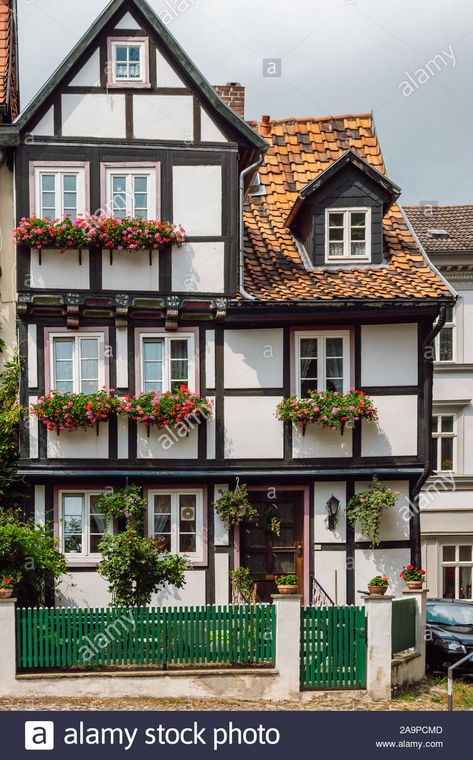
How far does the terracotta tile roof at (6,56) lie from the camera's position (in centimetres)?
2362

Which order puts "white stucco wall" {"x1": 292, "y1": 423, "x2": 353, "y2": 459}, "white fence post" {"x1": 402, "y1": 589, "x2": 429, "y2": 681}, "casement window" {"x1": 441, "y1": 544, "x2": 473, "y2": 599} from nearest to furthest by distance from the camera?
1. "white fence post" {"x1": 402, "y1": 589, "x2": 429, "y2": 681}
2. "white stucco wall" {"x1": 292, "y1": 423, "x2": 353, "y2": 459}
3. "casement window" {"x1": 441, "y1": 544, "x2": 473, "y2": 599}

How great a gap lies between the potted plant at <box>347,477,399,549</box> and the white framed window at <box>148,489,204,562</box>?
288 centimetres

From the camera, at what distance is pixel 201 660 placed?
63.1 feet

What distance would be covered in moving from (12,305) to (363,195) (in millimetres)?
7207

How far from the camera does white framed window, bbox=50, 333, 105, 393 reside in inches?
888

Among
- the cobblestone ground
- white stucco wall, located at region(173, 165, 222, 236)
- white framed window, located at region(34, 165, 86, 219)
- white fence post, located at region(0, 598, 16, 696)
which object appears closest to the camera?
the cobblestone ground

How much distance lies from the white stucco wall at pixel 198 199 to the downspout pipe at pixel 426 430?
176 inches

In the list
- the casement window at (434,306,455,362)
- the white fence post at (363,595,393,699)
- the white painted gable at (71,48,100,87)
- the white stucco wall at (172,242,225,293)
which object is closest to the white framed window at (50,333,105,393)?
the white stucco wall at (172,242,225,293)

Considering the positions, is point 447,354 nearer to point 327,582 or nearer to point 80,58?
point 327,582

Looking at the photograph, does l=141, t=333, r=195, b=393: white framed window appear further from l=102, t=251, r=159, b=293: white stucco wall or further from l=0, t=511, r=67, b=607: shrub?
l=0, t=511, r=67, b=607: shrub

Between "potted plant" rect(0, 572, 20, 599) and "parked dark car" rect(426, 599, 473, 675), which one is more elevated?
"potted plant" rect(0, 572, 20, 599)

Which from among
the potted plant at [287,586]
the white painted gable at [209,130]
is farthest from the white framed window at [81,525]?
the white painted gable at [209,130]

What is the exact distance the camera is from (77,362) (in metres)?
22.6
